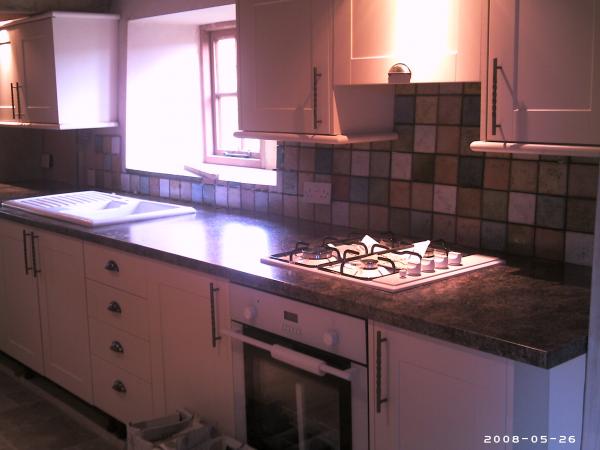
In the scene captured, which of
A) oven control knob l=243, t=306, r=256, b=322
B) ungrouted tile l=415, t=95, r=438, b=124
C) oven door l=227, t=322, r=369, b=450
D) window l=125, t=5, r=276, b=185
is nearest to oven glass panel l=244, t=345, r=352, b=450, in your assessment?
oven door l=227, t=322, r=369, b=450

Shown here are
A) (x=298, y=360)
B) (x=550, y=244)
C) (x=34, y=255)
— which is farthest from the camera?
(x=34, y=255)

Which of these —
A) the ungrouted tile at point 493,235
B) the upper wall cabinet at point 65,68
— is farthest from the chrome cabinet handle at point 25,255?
the ungrouted tile at point 493,235

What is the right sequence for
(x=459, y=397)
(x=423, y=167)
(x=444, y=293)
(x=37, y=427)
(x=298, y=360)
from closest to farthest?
1. (x=459, y=397)
2. (x=444, y=293)
3. (x=298, y=360)
4. (x=423, y=167)
5. (x=37, y=427)

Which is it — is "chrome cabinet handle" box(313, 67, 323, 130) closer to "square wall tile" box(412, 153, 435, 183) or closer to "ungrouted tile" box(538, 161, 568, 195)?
"square wall tile" box(412, 153, 435, 183)

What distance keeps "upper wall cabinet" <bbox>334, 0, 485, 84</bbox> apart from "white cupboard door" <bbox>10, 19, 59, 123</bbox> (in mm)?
2107

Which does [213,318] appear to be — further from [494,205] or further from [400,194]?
[494,205]

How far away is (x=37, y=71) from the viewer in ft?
13.4

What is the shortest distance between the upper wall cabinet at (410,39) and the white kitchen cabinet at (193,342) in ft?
2.75

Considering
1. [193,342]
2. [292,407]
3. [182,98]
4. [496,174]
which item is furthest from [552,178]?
[182,98]

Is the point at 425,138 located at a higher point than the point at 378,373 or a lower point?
higher

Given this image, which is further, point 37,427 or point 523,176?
point 37,427

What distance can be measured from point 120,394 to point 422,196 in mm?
1451

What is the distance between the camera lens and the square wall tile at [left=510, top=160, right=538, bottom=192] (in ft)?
7.77

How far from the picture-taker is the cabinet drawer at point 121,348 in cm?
291
